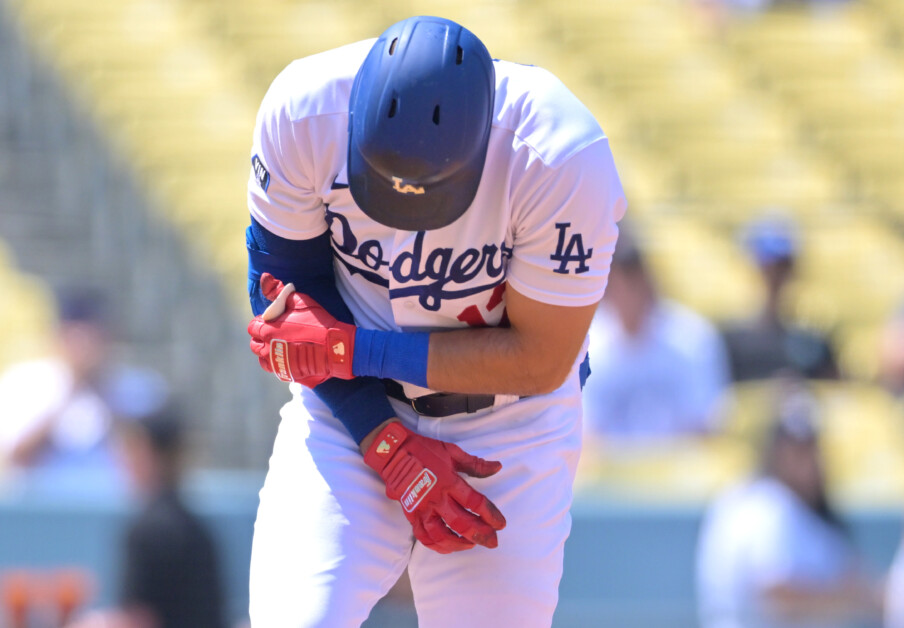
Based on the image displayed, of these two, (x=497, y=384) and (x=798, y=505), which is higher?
(x=497, y=384)

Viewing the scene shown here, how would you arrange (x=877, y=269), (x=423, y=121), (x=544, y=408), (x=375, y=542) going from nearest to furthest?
(x=423, y=121)
(x=375, y=542)
(x=544, y=408)
(x=877, y=269)

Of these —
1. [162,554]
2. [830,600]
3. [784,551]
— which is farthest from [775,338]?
[162,554]

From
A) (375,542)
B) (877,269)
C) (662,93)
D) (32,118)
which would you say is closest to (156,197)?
(32,118)

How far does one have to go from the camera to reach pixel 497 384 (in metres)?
2.59

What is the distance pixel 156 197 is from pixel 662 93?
3555 millimetres

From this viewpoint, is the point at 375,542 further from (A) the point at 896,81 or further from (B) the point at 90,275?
(A) the point at 896,81

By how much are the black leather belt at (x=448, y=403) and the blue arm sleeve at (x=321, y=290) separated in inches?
3.5

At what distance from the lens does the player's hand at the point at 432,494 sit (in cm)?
255

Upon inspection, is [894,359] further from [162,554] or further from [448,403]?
[448,403]

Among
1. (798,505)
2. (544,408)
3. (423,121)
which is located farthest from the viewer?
(798,505)

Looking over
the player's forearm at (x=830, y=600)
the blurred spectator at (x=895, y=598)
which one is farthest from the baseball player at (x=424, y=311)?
the blurred spectator at (x=895, y=598)

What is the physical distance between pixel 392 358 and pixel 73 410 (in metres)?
3.37

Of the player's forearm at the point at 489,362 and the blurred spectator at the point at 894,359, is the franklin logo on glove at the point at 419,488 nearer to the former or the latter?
the player's forearm at the point at 489,362

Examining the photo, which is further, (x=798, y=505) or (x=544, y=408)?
(x=798, y=505)
